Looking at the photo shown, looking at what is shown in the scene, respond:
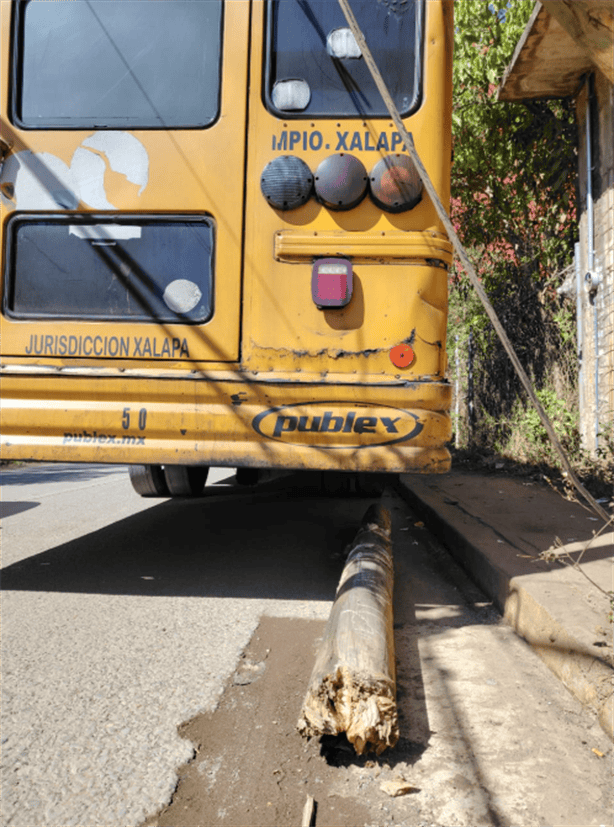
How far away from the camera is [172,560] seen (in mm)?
4438

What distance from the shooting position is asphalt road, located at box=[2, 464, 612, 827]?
1.82 metres

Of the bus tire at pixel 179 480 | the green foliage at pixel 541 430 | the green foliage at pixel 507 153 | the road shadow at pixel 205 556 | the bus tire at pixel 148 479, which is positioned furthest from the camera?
the green foliage at pixel 507 153

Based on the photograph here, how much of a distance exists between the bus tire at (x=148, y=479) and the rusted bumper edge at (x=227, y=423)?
1325 millimetres

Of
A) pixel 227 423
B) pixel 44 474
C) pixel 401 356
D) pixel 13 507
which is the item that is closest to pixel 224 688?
pixel 227 423

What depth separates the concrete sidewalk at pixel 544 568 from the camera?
7.94ft

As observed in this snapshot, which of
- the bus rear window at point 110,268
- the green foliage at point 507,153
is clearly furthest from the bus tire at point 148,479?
the green foliage at point 507,153

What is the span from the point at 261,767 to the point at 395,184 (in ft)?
8.60

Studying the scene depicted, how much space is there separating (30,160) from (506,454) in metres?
6.84

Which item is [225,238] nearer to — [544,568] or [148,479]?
[148,479]

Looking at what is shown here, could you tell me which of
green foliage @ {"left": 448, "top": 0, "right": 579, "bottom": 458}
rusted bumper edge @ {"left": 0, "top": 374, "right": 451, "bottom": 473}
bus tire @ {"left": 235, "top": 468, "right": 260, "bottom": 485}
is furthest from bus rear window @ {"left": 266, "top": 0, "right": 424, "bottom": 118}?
green foliage @ {"left": 448, "top": 0, "right": 579, "bottom": 458}

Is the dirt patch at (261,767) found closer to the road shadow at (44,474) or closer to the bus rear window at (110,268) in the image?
the bus rear window at (110,268)

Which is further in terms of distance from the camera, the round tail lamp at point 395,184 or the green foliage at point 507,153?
the green foliage at point 507,153

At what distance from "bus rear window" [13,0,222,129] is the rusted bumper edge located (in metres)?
1.37

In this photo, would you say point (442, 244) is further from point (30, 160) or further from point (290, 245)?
point (30, 160)
